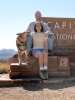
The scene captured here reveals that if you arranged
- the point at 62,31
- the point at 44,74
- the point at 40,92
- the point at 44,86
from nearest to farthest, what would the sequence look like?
the point at 40,92, the point at 44,86, the point at 44,74, the point at 62,31

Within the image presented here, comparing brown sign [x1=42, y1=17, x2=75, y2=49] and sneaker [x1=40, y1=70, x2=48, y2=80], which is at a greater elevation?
brown sign [x1=42, y1=17, x2=75, y2=49]

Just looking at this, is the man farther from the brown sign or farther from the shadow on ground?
the brown sign

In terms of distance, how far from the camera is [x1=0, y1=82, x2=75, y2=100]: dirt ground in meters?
6.70

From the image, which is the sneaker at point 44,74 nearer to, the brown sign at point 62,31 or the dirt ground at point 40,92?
the dirt ground at point 40,92

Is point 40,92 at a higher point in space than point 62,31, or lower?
lower

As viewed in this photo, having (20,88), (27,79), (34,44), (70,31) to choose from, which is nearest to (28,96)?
(20,88)

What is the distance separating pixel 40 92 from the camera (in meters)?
7.19

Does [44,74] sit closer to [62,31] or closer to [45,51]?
[45,51]

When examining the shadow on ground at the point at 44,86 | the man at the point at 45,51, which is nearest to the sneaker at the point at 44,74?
the man at the point at 45,51

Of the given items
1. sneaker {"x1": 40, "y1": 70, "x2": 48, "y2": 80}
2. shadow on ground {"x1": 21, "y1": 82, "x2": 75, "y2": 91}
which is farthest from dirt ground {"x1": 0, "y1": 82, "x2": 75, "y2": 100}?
sneaker {"x1": 40, "y1": 70, "x2": 48, "y2": 80}

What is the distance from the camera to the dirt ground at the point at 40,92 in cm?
670

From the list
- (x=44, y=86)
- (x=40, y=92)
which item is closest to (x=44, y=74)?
(x=44, y=86)

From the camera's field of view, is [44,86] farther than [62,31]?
No

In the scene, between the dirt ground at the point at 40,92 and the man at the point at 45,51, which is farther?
the man at the point at 45,51
